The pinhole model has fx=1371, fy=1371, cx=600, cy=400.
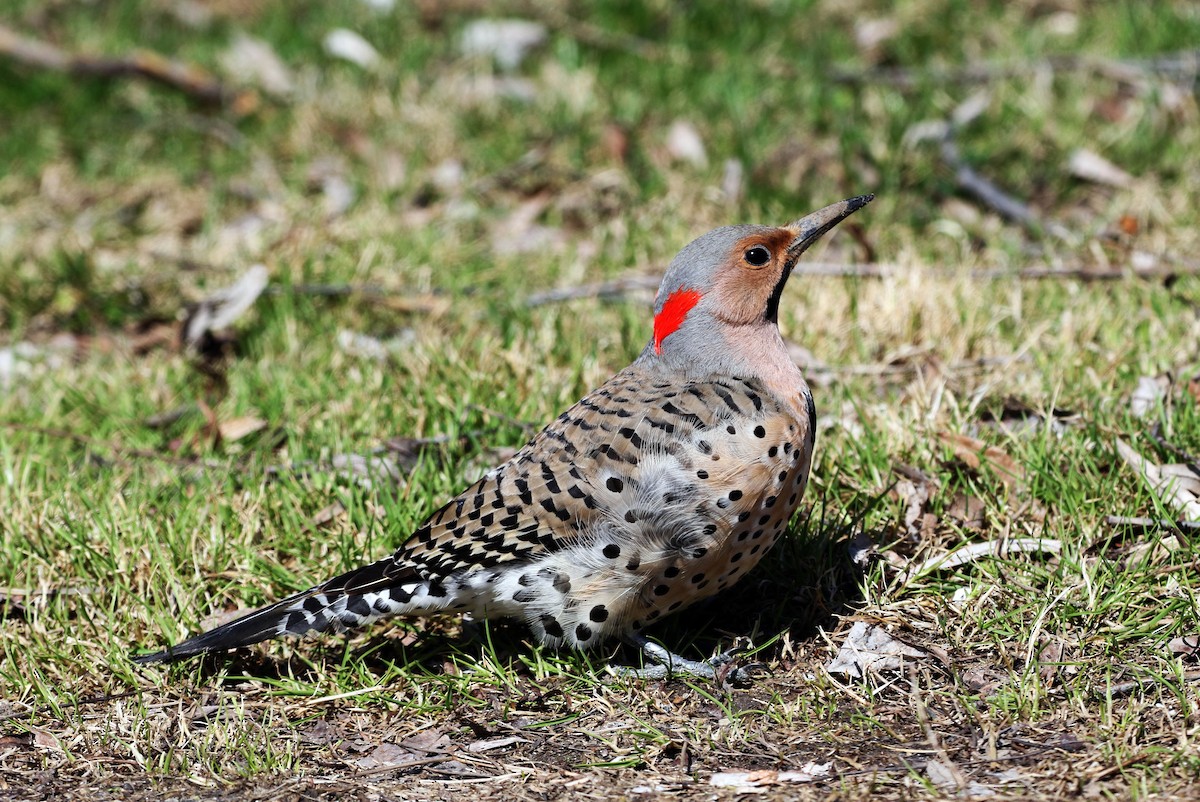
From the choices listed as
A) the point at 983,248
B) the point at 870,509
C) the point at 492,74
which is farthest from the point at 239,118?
the point at 870,509

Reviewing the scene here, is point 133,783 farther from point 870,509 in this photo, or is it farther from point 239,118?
point 239,118

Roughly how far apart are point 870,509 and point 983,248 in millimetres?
2821

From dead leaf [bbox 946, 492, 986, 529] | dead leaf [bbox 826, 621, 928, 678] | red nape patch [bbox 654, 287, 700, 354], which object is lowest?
dead leaf [bbox 826, 621, 928, 678]

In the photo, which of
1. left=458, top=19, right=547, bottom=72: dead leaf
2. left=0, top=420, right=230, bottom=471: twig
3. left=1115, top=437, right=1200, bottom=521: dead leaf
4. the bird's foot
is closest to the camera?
the bird's foot

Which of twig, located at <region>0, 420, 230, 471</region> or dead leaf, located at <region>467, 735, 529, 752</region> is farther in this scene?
twig, located at <region>0, 420, 230, 471</region>

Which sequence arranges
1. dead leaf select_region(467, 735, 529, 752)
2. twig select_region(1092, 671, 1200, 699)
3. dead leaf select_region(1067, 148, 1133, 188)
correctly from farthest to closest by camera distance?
dead leaf select_region(1067, 148, 1133, 188) → dead leaf select_region(467, 735, 529, 752) → twig select_region(1092, 671, 1200, 699)

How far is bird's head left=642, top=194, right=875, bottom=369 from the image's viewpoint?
4.56 m

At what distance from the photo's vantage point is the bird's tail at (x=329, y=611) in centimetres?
425

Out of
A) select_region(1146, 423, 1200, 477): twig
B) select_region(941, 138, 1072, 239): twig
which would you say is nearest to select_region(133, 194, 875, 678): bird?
select_region(1146, 423, 1200, 477): twig

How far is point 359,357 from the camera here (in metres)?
6.28

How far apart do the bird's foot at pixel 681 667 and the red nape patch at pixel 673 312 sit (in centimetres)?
100

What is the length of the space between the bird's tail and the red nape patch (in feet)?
3.78

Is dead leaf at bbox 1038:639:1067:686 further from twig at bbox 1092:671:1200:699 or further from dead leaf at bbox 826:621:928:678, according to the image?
dead leaf at bbox 826:621:928:678

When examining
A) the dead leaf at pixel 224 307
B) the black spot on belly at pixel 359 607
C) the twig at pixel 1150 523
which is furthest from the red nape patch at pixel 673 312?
the dead leaf at pixel 224 307
